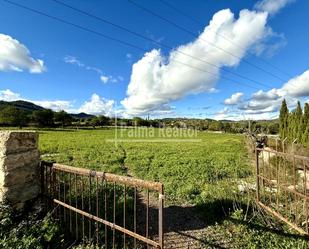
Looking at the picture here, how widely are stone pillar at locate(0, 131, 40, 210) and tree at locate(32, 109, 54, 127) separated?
76.5m

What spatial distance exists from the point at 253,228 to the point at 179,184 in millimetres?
3699

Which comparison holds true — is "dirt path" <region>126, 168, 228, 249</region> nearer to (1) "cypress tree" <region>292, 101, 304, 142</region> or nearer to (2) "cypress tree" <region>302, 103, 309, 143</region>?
(2) "cypress tree" <region>302, 103, 309, 143</region>

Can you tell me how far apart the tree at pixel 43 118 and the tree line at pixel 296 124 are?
2793 inches

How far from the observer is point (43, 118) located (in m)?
74.2

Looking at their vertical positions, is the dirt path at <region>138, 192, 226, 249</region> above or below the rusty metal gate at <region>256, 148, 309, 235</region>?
below

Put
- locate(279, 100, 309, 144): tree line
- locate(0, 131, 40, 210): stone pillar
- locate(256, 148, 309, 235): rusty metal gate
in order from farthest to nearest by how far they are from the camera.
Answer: locate(279, 100, 309, 144): tree line
locate(256, 148, 309, 235): rusty metal gate
locate(0, 131, 40, 210): stone pillar

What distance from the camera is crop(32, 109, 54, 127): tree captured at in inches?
2876

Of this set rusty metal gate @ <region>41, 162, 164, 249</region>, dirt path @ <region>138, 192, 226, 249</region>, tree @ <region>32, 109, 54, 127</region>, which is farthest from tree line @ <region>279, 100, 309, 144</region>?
tree @ <region>32, 109, 54, 127</region>

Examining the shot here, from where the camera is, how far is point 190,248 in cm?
443

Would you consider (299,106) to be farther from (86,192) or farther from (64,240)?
(64,240)

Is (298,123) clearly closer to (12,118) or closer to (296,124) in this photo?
(296,124)

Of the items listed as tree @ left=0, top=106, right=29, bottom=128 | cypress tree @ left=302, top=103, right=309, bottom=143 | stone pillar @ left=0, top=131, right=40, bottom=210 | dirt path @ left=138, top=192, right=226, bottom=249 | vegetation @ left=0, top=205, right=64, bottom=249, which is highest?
tree @ left=0, top=106, right=29, bottom=128

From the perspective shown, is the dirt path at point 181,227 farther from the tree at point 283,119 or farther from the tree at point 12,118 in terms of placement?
the tree at point 12,118

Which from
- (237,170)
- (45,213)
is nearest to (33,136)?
(45,213)
